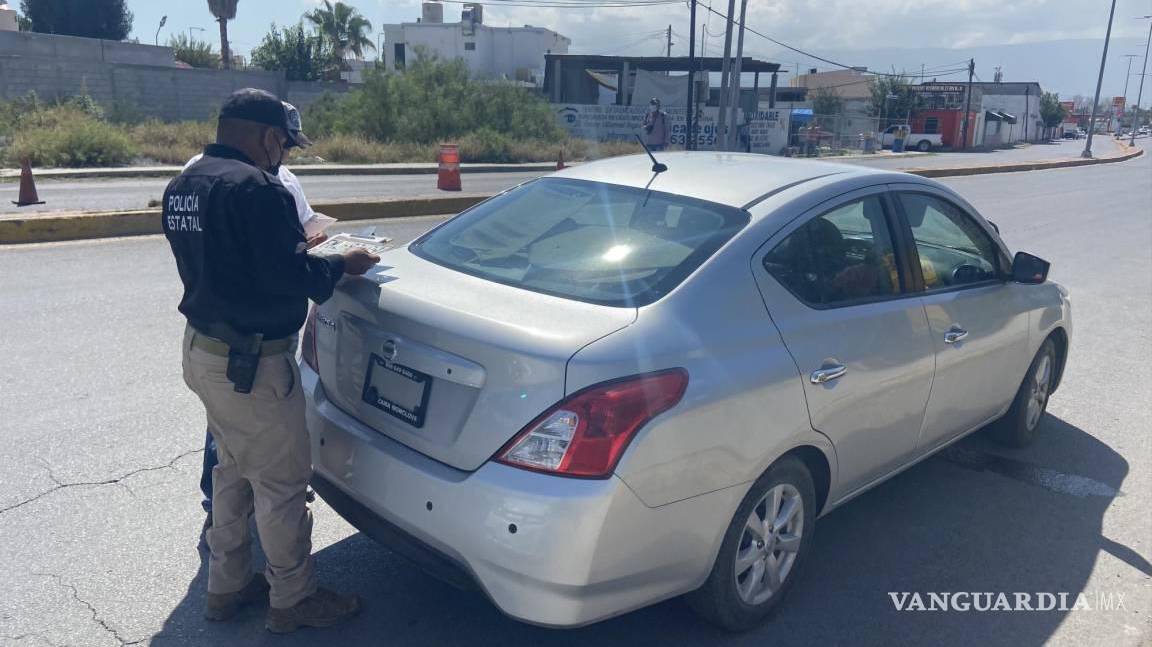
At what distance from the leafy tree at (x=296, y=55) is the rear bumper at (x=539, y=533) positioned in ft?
191

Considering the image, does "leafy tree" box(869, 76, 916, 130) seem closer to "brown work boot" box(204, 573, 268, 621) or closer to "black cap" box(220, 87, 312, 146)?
"black cap" box(220, 87, 312, 146)

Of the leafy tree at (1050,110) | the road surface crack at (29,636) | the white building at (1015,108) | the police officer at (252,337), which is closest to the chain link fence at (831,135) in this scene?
the white building at (1015,108)

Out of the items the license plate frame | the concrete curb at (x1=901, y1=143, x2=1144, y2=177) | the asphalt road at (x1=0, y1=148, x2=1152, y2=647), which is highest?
the license plate frame

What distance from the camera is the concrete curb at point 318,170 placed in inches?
717

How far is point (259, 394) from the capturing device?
2943mm

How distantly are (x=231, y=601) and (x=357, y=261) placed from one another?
4.23 ft

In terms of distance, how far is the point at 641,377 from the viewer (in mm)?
2707

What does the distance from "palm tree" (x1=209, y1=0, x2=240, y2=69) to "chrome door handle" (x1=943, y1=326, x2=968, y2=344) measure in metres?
48.6

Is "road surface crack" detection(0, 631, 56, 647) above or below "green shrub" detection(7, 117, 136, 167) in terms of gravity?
below

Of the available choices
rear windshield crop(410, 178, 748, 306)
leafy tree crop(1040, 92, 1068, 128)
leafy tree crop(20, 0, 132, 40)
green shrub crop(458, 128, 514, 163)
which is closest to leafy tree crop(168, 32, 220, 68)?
leafy tree crop(20, 0, 132, 40)

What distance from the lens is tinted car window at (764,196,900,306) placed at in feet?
11.1

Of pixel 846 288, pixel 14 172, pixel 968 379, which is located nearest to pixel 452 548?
pixel 846 288

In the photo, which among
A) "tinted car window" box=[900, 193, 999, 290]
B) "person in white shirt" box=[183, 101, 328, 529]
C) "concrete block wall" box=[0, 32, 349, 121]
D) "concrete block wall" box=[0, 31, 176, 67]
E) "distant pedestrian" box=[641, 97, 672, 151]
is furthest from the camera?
"distant pedestrian" box=[641, 97, 672, 151]

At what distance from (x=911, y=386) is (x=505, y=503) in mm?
2018
